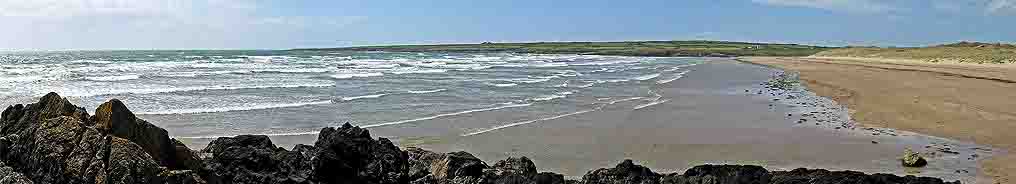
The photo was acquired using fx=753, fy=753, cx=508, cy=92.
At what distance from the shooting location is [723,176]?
5848 millimetres

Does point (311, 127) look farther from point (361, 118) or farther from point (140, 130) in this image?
point (140, 130)

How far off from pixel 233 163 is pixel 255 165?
189mm

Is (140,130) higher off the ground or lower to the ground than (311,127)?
higher

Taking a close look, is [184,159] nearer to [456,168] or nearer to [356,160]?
[356,160]

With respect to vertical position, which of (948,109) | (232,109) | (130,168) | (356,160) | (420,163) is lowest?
(232,109)

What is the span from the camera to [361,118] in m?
17.5

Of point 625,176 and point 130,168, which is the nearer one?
point 130,168

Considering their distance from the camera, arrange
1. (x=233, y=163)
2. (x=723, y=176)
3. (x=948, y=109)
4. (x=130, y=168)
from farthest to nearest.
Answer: (x=948, y=109)
(x=233, y=163)
(x=723, y=176)
(x=130, y=168)

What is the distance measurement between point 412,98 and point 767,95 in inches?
485

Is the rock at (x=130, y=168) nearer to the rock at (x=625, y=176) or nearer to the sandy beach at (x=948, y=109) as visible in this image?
the rock at (x=625, y=176)

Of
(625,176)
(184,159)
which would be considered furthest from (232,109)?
(625,176)

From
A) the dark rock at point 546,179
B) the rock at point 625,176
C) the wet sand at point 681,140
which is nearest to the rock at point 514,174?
the dark rock at point 546,179

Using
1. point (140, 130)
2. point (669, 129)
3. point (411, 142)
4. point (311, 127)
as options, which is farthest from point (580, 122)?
point (140, 130)

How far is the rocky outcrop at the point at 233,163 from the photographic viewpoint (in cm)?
522
